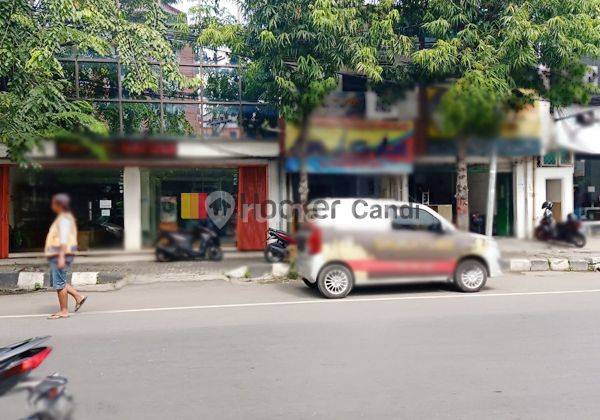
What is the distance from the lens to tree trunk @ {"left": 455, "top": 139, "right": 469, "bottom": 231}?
1101 mm

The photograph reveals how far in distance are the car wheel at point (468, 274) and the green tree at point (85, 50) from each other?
915 millimetres

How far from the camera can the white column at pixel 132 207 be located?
1.06m

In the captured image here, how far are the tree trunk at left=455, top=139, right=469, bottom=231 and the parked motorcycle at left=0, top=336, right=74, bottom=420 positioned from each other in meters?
1.18

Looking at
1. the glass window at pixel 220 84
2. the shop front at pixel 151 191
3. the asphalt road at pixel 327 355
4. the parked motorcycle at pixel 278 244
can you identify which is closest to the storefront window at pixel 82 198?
the shop front at pixel 151 191

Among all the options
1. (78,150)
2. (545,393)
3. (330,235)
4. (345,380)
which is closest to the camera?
(78,150)

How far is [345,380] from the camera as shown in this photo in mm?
3967

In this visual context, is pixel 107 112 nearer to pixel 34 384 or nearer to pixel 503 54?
pixel 34 384

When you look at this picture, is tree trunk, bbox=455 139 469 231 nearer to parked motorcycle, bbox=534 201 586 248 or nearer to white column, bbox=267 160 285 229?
parked motorcycle, bbox=534 201 586 248

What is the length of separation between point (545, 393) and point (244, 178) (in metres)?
3.36

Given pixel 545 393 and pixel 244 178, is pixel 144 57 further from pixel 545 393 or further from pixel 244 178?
pixel 545 393

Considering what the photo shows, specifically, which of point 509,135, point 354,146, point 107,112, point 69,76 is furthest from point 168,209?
point 69,76

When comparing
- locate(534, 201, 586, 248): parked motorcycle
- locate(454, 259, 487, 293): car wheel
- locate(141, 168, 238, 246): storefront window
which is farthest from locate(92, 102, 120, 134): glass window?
locate(534, 201, 586, 248): parked motorcycle

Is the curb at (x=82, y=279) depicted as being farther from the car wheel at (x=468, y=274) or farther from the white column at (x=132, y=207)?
the car wheel at (x=468, y=274)

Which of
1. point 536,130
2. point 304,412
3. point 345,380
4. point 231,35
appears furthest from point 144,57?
point 345,380
